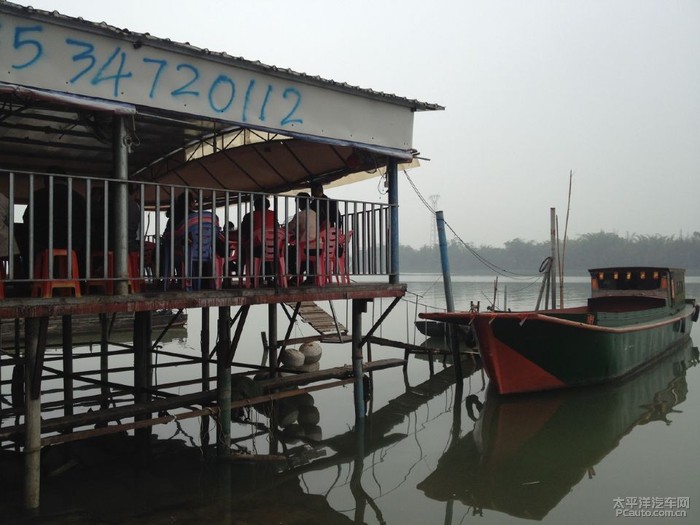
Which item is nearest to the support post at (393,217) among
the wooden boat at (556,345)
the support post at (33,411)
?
the wooden boat at (556,345)

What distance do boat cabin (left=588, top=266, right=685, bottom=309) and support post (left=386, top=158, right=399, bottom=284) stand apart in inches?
447

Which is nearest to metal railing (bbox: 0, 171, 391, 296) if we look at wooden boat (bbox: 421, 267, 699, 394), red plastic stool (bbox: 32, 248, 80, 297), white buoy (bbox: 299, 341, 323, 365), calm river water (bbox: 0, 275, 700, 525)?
red plastic stool (bbox: 32, 248, 80, 297)

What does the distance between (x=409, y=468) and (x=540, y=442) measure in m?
2.56

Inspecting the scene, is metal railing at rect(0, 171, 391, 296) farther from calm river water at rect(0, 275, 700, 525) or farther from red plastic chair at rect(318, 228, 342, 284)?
calm river water at rect(0, 275, 700, 525)

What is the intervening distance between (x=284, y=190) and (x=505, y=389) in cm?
596

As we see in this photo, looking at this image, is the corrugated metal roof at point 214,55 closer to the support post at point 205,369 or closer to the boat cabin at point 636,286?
the support post at point 205,369

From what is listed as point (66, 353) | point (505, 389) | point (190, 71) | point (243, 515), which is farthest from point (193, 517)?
point (505, 389)

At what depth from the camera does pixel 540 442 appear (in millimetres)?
9344

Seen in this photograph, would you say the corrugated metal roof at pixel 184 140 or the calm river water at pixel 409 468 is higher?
the corrugated metal roof at pixel 184 140

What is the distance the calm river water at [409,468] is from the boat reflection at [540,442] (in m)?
0.03

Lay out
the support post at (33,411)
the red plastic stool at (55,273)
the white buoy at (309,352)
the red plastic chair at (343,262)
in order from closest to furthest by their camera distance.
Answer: the red plastic stool at (55,273), the support post at (33,411), the red plastic chair at (343,262), the white buoy at (309,352)

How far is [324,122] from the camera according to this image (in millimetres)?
7254

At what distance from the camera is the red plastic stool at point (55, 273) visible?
5.23 metres

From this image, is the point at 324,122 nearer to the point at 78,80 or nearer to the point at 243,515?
the point at 78,80
